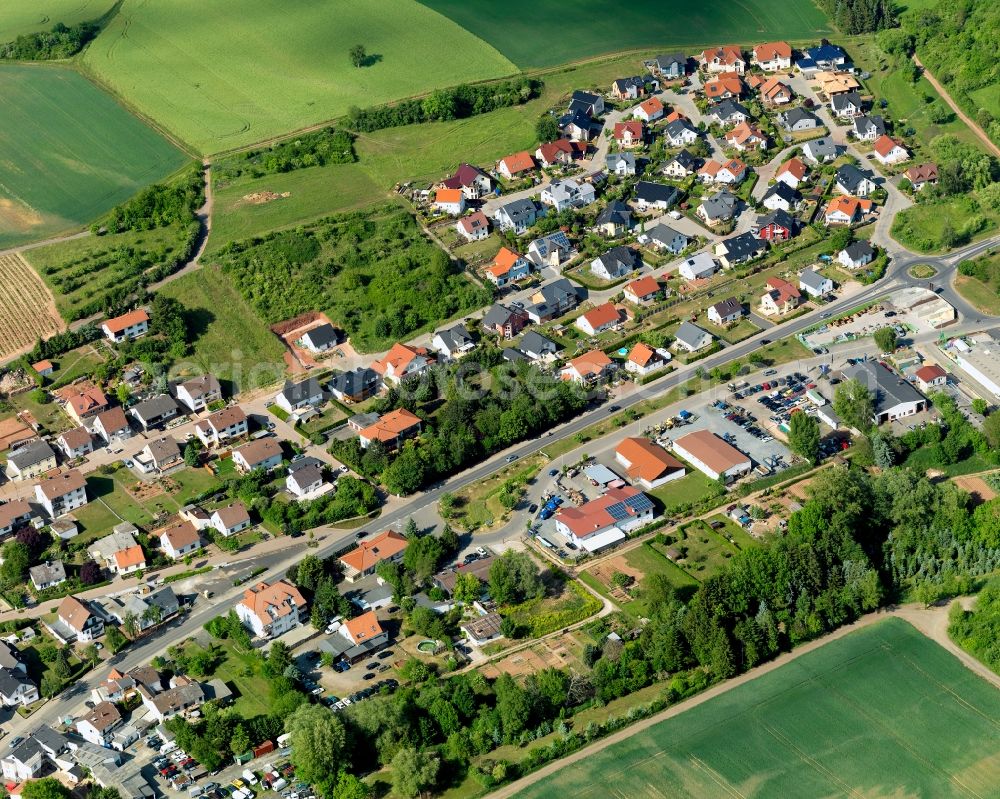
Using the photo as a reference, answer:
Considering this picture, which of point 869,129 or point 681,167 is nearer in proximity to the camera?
point 681,167

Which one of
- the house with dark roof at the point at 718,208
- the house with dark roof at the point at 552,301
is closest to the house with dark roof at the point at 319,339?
the house with dark roof at the point at 552,301

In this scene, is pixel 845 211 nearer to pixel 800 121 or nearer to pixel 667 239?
pixel 667 239

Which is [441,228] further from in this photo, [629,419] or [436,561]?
[436,561]

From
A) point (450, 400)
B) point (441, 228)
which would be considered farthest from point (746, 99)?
point (450, 400)

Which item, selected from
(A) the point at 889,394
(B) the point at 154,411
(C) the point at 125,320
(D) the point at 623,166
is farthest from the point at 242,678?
(D) the point at 623,166

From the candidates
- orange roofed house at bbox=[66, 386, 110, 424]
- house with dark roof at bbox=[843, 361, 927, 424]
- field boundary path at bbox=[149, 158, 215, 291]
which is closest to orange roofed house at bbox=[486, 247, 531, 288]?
field boundary path at bbox=[149, 158, 215, 291]

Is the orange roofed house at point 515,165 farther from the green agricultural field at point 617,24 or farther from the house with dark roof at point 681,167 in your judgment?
the green agricultural field at point 617,24
